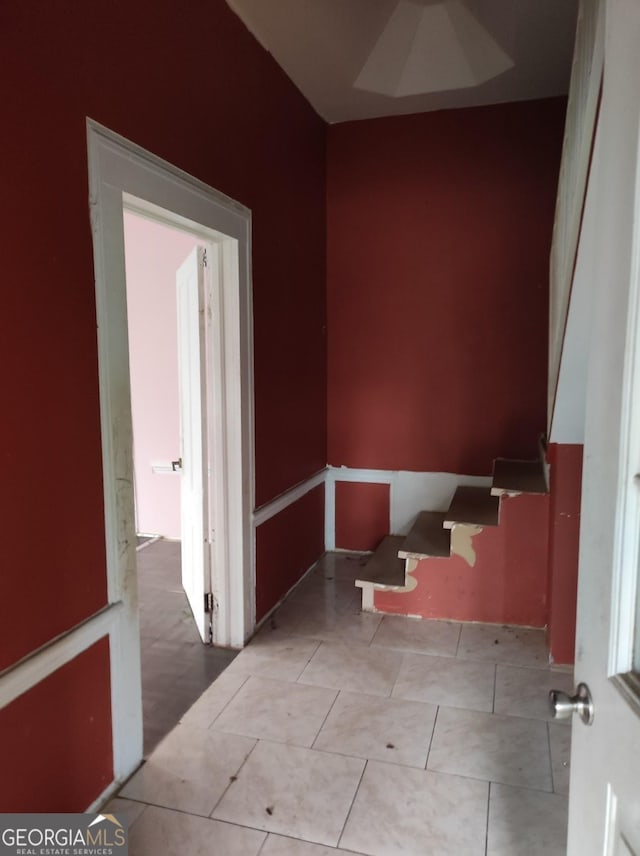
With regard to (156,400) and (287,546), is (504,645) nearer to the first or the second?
(287,546)

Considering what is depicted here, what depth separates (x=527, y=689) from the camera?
2.52 meters

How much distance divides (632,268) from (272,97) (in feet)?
8.98

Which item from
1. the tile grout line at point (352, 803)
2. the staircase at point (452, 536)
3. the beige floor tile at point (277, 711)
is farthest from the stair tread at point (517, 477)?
the tile grout line at point (352, 803)

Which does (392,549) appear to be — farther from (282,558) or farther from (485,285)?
(485,285)

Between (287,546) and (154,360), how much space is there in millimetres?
1844

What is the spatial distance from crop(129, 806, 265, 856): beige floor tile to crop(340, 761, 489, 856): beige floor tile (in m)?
0.29

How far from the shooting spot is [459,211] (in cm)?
371

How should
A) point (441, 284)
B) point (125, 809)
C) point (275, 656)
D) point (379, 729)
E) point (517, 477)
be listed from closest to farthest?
point (125, 809), point (379, 729), point (275, 656), point (517, 477), point (441, 284)

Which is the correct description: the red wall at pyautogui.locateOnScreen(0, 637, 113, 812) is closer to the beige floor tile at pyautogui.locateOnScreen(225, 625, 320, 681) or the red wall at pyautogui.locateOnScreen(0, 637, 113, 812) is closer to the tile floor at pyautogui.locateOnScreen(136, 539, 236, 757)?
the tile floor at pyautogui.locateOnScreen(136, 539, 236, 757)

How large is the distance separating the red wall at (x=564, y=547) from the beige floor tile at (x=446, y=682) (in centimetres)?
34

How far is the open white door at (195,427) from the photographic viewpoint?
273 centimetres

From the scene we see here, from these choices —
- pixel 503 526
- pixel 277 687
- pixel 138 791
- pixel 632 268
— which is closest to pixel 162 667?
pixel 277 687

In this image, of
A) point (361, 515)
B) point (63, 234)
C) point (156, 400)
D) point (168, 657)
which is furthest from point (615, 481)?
point (156, 400)

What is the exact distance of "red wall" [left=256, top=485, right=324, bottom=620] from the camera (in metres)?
3.10
